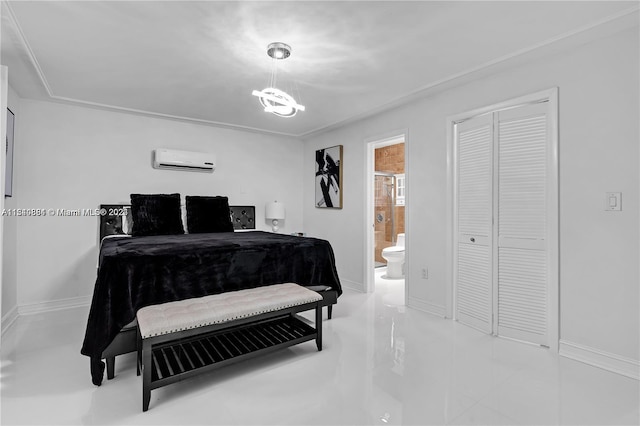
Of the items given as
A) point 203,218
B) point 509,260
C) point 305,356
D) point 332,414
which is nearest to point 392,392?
point 332,414

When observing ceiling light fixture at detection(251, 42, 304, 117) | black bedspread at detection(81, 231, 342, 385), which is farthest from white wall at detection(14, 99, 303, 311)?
ceiling light fixture at detection(251, 42, 304, 117)

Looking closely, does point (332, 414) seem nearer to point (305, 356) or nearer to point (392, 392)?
point (392, 392)

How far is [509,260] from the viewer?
2.84 meters

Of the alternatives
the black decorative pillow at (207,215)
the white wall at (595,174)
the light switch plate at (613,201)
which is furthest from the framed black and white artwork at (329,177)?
the light switch plate at (613,201)

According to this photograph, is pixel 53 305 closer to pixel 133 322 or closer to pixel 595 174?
pixel 133 322

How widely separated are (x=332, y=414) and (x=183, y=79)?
3072 mm

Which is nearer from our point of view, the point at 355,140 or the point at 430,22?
the point at 430,22

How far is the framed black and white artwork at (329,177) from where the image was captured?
4844mm

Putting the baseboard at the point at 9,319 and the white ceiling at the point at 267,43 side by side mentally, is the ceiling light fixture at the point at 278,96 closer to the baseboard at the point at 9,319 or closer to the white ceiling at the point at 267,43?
the white ceiling at the point at 267,43

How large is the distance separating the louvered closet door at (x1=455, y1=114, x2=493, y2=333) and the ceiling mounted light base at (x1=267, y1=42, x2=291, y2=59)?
188 centimetres

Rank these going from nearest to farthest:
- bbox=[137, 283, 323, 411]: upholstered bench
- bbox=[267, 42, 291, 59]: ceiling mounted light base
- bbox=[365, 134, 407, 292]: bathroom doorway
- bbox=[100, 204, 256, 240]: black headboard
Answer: bbox=[137, 283, 323, 411]: upholstered bench < bbox=[267, 42, 291, 59]: ceiling mounted light base < bbox=[100, 204, 256, 240]: black headboard < bbox=[365, 134, 407, 292]: bathroom doorway

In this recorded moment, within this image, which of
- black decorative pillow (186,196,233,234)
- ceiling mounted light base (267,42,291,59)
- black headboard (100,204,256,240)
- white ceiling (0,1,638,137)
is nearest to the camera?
white ceiling (0,1,638,137)

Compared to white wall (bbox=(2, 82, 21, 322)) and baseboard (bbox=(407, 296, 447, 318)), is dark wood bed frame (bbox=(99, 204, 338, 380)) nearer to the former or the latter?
white wall (bbox=(2, 82, 21, 322))

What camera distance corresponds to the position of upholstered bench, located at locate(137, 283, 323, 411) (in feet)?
6.12
